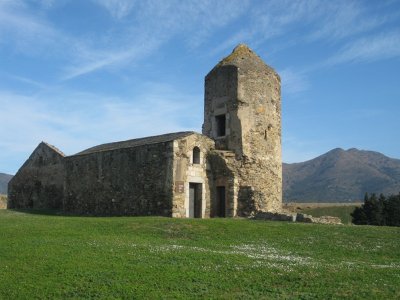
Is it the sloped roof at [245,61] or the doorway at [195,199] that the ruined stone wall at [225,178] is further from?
the sloped roof at [245,61]

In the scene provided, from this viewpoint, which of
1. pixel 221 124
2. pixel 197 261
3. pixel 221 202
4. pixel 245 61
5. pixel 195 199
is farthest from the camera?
pixel 221 124

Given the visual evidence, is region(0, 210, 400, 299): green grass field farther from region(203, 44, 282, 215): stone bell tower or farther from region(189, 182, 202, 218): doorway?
region(203, 44, 282, 215): stone bell tower

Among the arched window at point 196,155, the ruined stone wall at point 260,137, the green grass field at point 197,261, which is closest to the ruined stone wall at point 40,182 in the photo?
the arched window at point 196,155

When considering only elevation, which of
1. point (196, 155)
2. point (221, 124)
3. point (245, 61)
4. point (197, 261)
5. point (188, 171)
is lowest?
point (197, 261)

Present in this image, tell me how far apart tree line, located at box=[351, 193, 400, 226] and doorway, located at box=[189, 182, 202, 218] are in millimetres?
13880

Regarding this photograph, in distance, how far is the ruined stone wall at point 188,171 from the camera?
26.1 m

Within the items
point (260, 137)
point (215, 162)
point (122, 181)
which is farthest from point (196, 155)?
point (122, 181)

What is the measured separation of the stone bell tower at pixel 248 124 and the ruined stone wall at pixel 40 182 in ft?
45.9

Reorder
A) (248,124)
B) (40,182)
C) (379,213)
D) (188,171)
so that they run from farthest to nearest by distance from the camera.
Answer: (40,182)
(379,213)
(248,124)
(188,171)

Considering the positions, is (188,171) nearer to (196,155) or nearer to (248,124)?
(196,155)

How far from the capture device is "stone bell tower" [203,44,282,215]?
2844 centimetres

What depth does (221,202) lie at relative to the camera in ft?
94.2

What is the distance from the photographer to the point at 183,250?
606 inches

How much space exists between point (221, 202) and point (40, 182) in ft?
59.8
